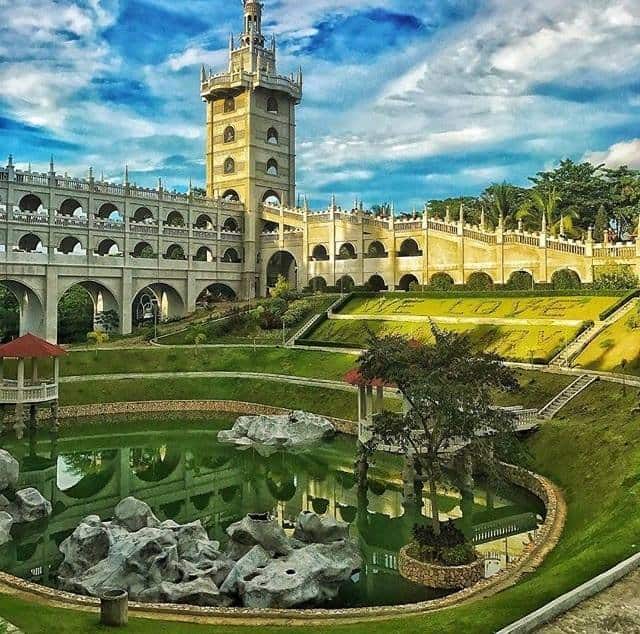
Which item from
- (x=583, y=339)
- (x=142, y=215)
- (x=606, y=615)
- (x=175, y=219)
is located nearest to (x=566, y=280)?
(x=583, y=339)

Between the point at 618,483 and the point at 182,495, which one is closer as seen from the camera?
the point at 618,483

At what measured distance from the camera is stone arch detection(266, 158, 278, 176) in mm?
75750

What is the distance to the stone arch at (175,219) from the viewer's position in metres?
68.6

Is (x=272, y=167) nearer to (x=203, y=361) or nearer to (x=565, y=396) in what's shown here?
(x=203, y=361)

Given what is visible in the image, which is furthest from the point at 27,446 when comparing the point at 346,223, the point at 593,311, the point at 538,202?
the point at 538,202

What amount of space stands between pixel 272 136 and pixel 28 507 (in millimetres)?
59445

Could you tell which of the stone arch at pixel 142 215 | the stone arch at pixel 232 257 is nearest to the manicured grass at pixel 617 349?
the stone arch at pixel 232 257

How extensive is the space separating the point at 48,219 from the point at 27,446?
91.5 feet

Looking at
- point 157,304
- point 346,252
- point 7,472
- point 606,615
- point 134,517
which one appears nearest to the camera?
point 606,615

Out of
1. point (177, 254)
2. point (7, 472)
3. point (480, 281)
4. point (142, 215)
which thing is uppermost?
point (142, 215)

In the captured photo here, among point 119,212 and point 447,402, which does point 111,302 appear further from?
point 447,402

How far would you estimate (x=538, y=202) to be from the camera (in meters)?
62.2

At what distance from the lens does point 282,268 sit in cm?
7762

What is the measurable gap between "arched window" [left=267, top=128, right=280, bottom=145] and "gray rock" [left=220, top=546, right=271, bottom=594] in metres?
63.4
